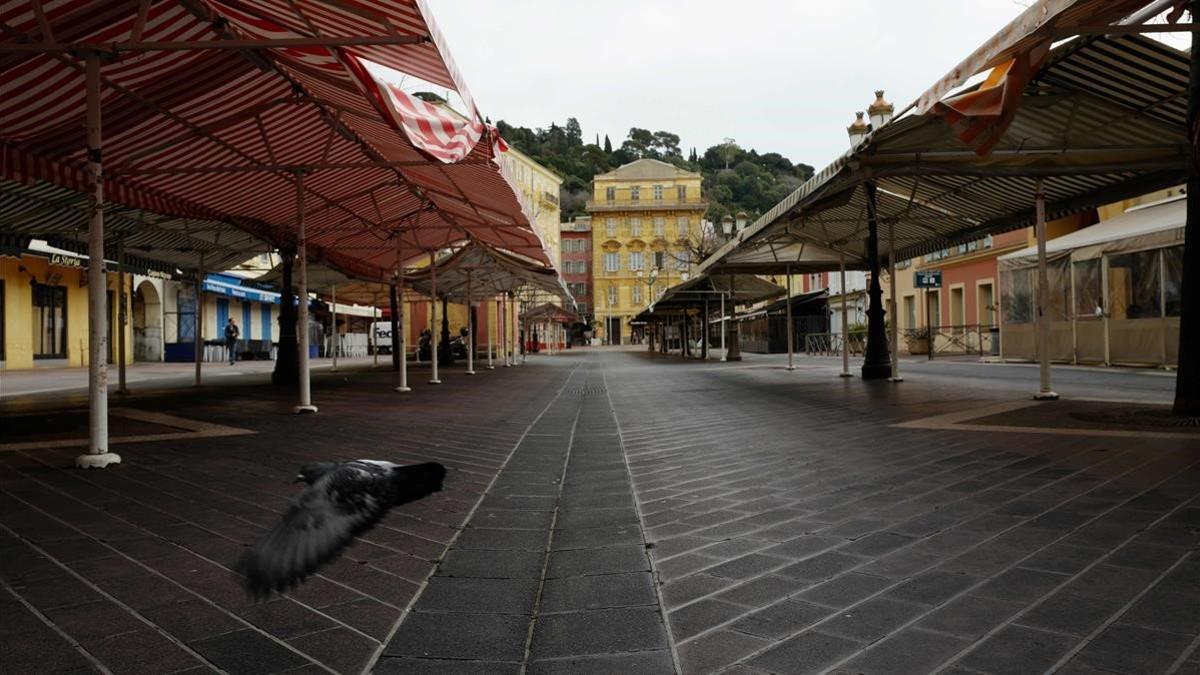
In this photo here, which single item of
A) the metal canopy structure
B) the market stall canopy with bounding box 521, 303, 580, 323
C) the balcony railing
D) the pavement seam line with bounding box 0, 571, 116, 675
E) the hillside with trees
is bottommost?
the pavement seam line with bounding box 0, 571, 116, 675

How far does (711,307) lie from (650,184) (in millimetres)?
57544

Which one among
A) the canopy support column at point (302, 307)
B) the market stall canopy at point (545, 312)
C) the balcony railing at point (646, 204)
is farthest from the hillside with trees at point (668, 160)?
the canopy support column at point (302, 307)

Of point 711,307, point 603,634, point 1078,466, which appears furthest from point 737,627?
point 711,307

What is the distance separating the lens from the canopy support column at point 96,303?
16.1ft

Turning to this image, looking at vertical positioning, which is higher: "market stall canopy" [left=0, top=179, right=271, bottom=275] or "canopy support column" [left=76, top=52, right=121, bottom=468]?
"market stall canopy" [left=0, top=179, right=271, bottom=275]

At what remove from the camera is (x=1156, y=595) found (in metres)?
2.35

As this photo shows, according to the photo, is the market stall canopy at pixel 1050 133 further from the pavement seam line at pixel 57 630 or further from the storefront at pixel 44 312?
the storefront at pixel 44 312

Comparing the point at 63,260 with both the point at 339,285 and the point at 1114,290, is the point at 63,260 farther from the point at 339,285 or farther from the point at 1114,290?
the point at 1114,290

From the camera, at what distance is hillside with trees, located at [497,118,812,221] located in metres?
100

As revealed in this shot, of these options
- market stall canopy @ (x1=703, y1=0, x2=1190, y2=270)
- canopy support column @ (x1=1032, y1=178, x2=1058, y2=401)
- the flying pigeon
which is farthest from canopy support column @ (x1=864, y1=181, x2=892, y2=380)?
the flying pigeon

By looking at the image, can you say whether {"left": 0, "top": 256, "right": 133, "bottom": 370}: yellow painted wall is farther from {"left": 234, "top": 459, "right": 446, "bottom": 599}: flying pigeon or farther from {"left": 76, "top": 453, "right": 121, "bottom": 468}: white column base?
{"left": 234, "top": 459, "right": 446, "bottom": 599}: flying pigeon

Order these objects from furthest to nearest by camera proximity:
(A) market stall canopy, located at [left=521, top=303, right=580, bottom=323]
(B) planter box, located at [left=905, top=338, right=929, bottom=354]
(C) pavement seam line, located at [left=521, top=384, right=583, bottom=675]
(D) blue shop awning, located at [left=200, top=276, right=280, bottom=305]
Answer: (A) market stall canopy, located at [left=521, top=303, right=580, bottom=323]
(D) blue shop awning, located at [left=200, top=276, right=280, bottom=305]
(B) planter box, located at [left=905, top=338, right=929, bottom=354]
(C) pavement seam line, located at [left=521, top=384, right=583, bottom=675]

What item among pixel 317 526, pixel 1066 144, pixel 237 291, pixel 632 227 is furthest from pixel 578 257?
pixel 317 526

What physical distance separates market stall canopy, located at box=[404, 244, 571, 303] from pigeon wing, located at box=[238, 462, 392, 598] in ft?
42.1
